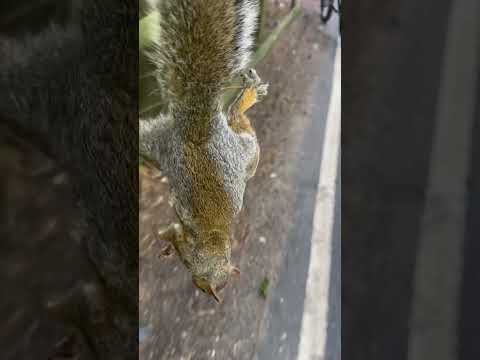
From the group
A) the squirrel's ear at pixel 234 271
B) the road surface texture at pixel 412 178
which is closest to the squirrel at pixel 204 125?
the squirrel's ear at pixel 234 271

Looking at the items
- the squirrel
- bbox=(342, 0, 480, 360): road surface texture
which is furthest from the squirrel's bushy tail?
bbox=(342, 0, 480, 360): road surface texture

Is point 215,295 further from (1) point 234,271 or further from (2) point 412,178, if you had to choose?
(2) point 412,178

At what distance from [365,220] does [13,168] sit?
346 mm

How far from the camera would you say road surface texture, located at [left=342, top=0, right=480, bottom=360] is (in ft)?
1.33

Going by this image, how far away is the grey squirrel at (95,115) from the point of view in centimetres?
41

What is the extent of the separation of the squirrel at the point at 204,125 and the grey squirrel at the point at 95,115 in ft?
0.09

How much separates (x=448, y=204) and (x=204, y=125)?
0.86 ft

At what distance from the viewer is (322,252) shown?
48 cm

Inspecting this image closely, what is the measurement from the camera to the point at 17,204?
45 centimetres

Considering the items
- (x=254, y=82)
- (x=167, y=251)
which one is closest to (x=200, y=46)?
(x=254, y=82)

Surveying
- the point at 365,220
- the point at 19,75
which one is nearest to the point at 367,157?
the point at 365,220

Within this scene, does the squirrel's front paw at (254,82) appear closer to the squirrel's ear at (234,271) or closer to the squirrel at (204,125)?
the squirrel at (204,125)

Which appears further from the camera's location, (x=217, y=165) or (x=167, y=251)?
(x=217, y=165)

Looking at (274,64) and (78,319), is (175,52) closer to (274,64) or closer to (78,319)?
(274,64)
